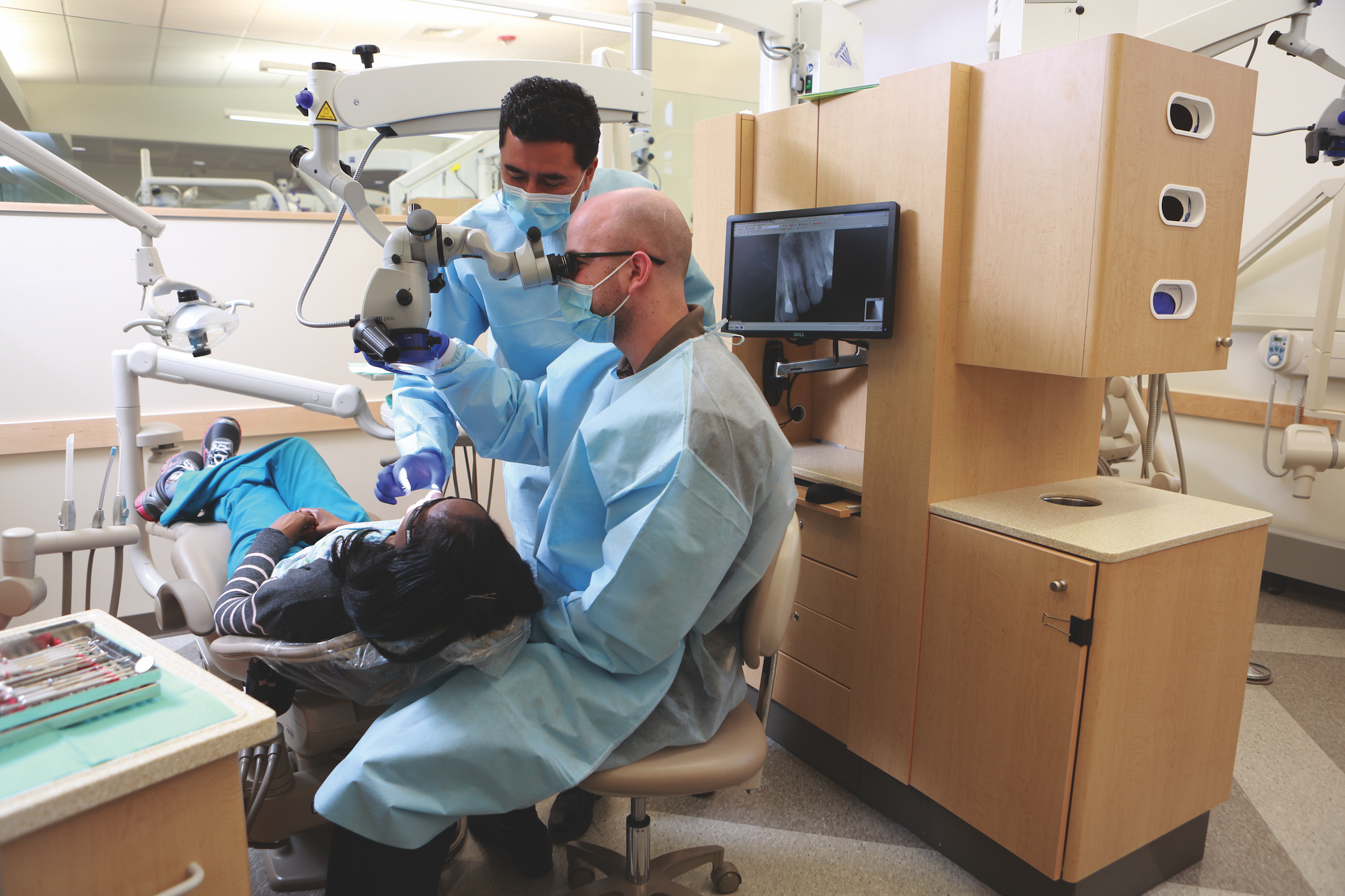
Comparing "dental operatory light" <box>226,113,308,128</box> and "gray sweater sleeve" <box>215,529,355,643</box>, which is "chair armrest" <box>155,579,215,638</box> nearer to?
"gray sweater sleeve" <box>215,529,355,643</box>

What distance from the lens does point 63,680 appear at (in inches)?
38.0

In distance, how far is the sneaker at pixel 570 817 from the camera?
2.01 m

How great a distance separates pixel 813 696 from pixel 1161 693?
2.70 ft

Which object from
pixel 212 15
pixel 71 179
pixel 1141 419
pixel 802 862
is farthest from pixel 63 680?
pixel 212 15

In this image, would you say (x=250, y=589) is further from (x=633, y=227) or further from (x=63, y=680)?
(x=633, y=227)

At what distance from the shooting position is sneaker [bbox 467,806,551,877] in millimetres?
1857

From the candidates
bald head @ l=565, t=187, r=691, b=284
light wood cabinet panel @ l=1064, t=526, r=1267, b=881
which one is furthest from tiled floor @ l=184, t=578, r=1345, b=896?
bald head @ l=565, t=187, r=691, b=284

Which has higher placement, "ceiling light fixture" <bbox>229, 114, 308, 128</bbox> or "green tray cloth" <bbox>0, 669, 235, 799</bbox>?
"ceiling light fixture" <bbox>229, 114, 308, 128</bbox>

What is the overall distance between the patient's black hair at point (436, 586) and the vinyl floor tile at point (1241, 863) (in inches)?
62.1

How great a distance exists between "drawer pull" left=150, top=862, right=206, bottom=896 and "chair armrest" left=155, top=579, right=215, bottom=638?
100 centimetres

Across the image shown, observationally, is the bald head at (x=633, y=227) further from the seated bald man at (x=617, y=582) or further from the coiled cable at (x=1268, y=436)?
the coiled cable at (x=1268, y=436)

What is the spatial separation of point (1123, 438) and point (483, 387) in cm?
256

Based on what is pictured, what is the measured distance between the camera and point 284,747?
64.9 inches

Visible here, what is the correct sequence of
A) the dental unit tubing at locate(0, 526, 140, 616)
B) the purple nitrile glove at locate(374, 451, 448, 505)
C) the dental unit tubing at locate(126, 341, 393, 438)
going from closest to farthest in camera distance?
the dental unit tubing at locate(0, 526, 140, 616), the purple nitrile glove at locate(374, 451, 448, 505), the dental unit tubing at locate(126, 341, 393, 438)
